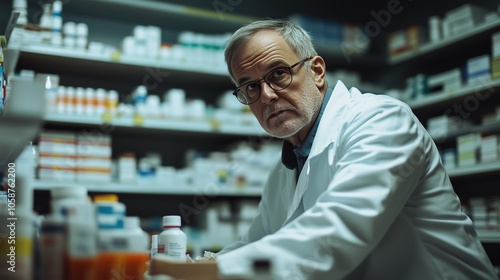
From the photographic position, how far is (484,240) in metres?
3.21

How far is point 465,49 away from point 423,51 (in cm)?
30

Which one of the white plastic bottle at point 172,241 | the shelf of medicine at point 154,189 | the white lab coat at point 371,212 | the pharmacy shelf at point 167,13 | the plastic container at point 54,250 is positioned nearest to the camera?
the plastic container at point 54,250

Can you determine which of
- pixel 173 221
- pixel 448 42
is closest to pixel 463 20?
pixel 448 42

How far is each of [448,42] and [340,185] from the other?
2.87 meters

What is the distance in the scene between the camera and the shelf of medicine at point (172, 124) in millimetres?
3238

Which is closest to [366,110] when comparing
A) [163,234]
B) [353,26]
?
[163,234]

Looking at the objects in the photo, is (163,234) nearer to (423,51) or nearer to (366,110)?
(366,110)

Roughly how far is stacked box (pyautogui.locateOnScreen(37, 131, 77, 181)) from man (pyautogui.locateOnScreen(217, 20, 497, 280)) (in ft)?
5.44

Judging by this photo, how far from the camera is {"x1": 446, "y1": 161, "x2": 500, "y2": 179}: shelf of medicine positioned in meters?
3.20

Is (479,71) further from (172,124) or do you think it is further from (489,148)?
(172,124)

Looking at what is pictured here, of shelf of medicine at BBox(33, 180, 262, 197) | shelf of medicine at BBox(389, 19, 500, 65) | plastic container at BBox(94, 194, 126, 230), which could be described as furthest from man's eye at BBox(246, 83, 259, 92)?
shelf of medicine at BBox(389, 19, 500, 65)

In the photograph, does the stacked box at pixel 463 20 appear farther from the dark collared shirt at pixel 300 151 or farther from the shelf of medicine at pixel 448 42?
the dark collared shirt at pixel 300 151

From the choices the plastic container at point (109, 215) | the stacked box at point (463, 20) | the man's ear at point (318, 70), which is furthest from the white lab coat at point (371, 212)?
the stacked box at point (463, 20)

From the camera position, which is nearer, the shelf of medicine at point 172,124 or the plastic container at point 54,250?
the plastic container at point 54,250
